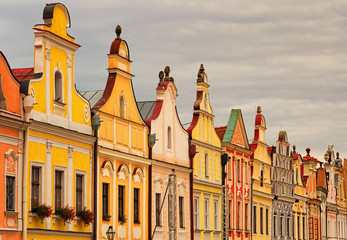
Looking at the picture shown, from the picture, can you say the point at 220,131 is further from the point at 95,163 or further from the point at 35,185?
the point at 35,185

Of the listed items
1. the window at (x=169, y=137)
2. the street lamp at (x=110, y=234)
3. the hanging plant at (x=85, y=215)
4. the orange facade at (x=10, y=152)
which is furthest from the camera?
the window at (x=169, y=137)

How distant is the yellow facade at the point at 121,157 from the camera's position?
3631 centimetres

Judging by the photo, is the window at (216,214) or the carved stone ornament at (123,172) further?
the window at (216,214)

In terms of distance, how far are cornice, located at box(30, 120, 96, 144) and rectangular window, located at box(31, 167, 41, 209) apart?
150 centimetres

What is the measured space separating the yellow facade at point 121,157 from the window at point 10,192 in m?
6.72

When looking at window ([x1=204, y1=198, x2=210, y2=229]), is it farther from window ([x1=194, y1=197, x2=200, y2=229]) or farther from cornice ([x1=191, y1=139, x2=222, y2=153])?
cornice ([x1=191, y1=139, x2=222, y2=153])

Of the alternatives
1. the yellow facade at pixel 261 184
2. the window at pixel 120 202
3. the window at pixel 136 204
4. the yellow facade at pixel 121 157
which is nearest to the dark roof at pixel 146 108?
the yellow facade at pixel 121 157

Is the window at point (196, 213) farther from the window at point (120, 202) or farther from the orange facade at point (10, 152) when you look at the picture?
the orange facade at point (10, 152)

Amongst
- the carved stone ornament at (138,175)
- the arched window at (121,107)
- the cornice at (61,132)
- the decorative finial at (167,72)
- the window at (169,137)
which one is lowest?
the carved stone ornament at (138,175)

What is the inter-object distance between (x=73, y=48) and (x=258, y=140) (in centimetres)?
2867

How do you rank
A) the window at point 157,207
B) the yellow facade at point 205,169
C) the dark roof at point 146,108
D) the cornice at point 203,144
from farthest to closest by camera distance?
the yellow facade at point 205,169
the cornice at point 203,144
the dark roof at point 146,108
the window at point 157,207

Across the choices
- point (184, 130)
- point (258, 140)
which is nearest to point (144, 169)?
point (184, 130)

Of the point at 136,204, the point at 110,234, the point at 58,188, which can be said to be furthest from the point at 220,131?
the point at 58,188

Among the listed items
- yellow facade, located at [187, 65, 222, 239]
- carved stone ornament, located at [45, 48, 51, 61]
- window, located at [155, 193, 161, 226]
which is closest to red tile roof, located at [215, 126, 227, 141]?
yellow facade, located at [187, 65, 222, 239]
